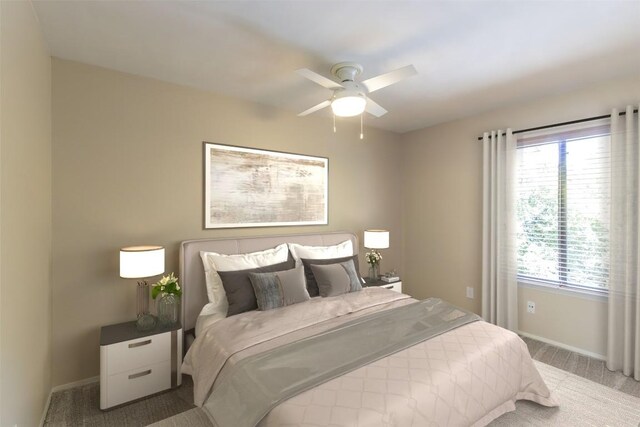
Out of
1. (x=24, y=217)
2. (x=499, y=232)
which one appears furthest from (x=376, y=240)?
(x=24, y=217)

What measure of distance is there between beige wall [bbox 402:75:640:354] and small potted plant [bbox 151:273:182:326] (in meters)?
3.31

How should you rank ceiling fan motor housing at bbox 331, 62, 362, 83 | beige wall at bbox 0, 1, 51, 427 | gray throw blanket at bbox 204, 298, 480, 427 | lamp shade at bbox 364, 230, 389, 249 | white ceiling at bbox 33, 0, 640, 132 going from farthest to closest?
1. lamp shade at bbox 364, 230, 389, 249
2. ceiling fan motor housing at bbox 331, 62, 362, 83
3. white ceiling at bbox 33, 0, 640, 132
4. gray throw blanket at bbox 204, 298, 480, 427
5. beige wall at bbox 0, 1, 51, 427

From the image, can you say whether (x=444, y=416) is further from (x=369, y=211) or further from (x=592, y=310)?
(x=369, y=211)

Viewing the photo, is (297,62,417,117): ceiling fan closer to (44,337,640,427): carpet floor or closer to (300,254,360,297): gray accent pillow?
(300,254,360,297): gray accent pillow

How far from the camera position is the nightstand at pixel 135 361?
2.14 metres

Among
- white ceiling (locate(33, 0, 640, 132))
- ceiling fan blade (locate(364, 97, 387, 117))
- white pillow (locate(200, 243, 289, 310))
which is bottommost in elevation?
white pillow (locate(200, 243, 289, 310))

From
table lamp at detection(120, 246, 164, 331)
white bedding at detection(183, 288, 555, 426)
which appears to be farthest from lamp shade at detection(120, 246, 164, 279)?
white bedding at detection(183, 288, 555, 426)

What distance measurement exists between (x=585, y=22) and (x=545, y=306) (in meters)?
2.70

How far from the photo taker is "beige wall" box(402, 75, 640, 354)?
9.63ft

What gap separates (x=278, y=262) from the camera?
297cm

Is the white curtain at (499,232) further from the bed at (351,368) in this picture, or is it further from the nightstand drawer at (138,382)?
the nightstand drawer at (138,382)

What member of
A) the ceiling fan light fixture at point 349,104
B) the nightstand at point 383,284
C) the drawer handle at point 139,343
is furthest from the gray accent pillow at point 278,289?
the ceiling fan light fixture at point 349,104

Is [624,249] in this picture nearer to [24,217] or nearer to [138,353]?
[138,353]

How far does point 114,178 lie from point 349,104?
6.79ft
